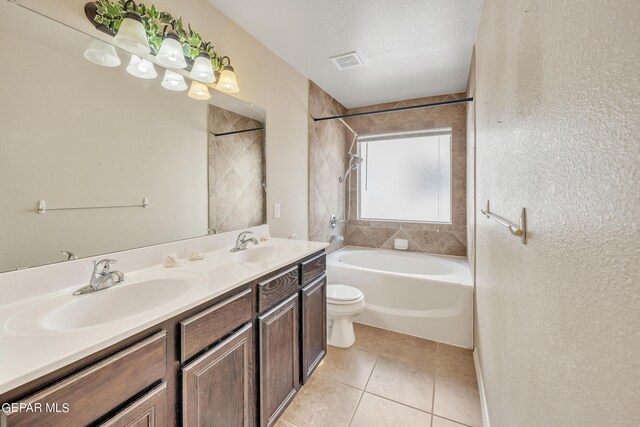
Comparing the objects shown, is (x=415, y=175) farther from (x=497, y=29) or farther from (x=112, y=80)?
(x=112, y=80)

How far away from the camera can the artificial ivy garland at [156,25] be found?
121 cm

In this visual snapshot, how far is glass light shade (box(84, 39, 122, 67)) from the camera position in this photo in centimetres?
118

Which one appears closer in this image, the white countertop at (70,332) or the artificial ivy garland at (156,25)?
the white countertop at (70,332)

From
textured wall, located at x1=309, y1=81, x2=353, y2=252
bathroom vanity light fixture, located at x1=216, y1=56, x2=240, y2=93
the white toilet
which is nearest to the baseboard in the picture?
the white toilet

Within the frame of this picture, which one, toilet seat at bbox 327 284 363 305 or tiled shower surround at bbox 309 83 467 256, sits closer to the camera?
toilet seat at bbox 327 284 363 305

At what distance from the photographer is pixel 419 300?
7.97 ft

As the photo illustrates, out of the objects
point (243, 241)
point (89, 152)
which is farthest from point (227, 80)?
point (243, 241)

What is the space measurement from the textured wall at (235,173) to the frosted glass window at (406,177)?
1905mm

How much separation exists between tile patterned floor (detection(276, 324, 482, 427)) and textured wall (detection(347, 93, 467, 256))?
1286 mm

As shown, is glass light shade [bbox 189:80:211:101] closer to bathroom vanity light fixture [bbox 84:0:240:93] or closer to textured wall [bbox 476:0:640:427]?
bathroom vanity light fixture [bbox 84:0:240:93]

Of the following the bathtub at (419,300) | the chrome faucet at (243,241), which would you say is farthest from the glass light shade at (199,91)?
the bathtub at (419,300)

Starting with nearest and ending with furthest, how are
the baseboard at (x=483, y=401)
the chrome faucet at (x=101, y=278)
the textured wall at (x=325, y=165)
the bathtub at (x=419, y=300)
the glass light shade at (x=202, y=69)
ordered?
the chrome faucet at (x=101, y=278) < the baseboard at (x=483, y=401) < the glass light shade at (x=202, y=69) < the bathtub at (x=419, y=300) < the textured wall at (x=325, y=165)

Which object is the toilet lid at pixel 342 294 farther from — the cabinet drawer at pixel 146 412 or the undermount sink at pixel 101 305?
the cabinet drawer at pixel 146 412

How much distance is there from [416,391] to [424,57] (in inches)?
101
